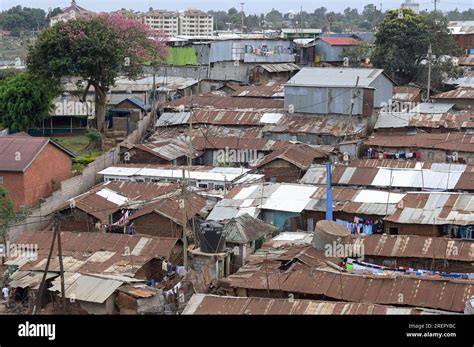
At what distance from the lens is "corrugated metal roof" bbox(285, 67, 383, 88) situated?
26.7 m

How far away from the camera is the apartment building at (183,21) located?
7062cm

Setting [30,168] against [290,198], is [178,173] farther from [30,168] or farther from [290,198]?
[290,198]

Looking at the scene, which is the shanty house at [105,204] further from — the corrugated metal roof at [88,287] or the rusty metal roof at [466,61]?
the rusty metal roof at [466,61]

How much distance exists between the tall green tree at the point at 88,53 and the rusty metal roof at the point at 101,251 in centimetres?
1030

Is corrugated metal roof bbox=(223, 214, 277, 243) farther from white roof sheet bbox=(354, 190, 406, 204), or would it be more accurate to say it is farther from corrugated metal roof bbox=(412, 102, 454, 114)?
corrugated metal roof bbox=(412, 102, 454, 114)

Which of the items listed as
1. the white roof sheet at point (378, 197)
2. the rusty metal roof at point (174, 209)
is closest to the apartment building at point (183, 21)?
the rusty metal roof at point (174, 209)

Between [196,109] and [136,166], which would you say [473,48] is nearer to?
[196,109]

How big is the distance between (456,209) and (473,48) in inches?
1401

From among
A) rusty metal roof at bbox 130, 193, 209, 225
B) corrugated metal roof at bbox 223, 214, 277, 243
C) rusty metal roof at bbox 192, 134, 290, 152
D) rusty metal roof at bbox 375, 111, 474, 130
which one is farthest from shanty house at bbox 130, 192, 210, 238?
rusty metal roof at bbox 375, 111, 474, 130

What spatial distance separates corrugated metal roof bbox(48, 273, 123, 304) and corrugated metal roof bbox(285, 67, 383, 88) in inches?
604

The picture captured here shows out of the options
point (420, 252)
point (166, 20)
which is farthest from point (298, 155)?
point (166, 20)

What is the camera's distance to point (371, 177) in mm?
19359

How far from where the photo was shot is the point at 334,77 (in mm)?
27562

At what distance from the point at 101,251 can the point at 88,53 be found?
11596 mm
